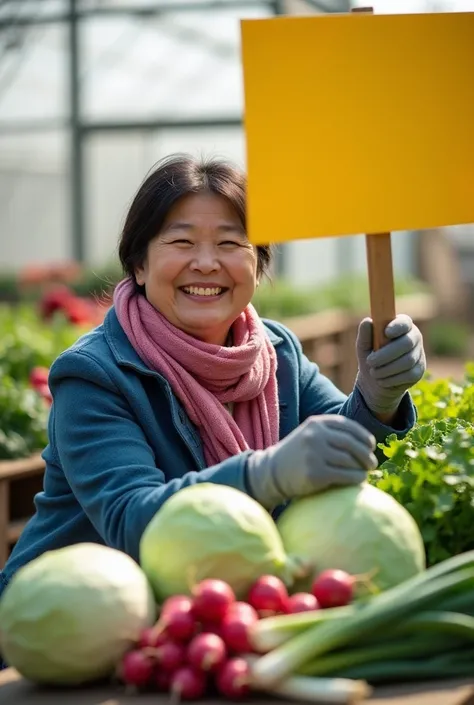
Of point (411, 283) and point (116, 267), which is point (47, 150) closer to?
point (116, 267)

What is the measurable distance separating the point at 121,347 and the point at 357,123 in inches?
27.4

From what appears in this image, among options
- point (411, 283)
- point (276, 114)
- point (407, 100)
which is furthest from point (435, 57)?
point (411, 283)

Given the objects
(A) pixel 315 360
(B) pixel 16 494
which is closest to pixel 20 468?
(B) pixel 16 494

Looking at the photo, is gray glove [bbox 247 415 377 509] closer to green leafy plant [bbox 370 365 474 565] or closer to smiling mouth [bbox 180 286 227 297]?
green leafy plant [bbox 370 365 474 565]

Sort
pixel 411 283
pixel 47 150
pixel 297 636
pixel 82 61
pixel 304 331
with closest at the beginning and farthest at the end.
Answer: pixel 297 636 → pixel 304 331 → pixel 411 283 → pixel 82 61 → pixel 47 150

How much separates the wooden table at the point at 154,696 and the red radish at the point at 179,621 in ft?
0.28

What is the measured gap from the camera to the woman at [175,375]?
206 centimetres

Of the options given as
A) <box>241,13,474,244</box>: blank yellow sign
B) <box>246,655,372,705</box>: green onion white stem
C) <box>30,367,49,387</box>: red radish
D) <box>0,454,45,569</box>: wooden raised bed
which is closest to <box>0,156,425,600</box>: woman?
<box>241,13,474,244</box>: blank yellow sign

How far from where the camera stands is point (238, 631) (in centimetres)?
142

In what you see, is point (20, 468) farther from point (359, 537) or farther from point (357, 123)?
point (359, 537)

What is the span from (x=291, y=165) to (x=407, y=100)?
0.27m

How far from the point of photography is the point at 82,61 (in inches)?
637

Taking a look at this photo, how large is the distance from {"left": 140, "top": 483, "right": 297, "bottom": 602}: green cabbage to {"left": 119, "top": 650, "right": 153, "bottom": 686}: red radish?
4.8 inches

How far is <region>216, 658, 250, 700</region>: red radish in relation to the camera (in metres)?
1.39
